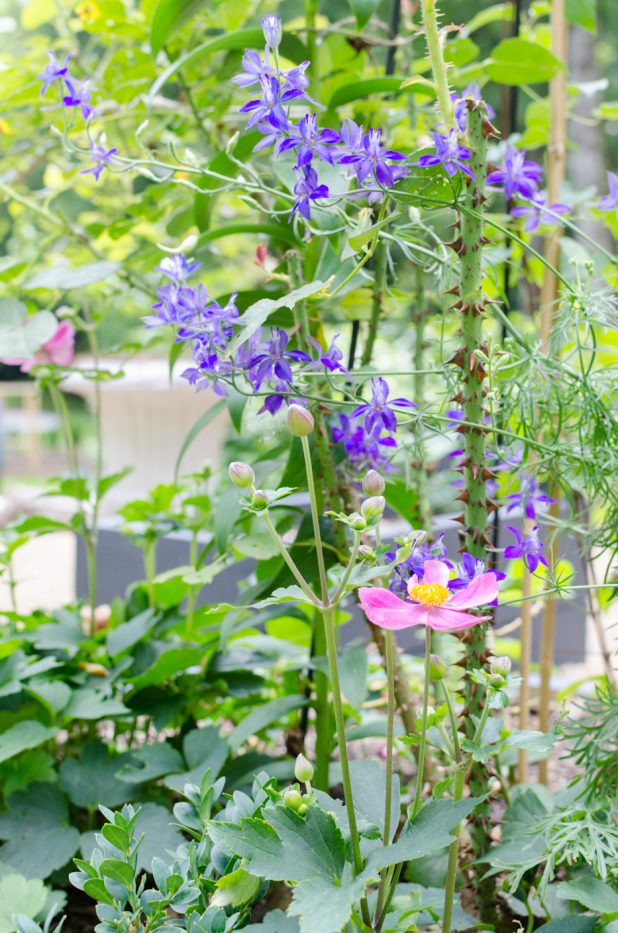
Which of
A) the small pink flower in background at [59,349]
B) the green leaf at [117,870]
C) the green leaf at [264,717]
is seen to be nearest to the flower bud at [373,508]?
the green leaf at [117,870]

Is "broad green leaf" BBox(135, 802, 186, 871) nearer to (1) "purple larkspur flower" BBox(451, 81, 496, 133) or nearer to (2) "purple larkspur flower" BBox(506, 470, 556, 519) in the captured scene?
(2) "purple larkspur flower" BBox(506, 470, 556, 519)

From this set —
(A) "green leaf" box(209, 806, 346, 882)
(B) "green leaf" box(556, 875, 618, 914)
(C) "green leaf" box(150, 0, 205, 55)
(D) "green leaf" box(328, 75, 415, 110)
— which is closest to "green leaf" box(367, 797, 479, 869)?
(A) "green leaf" box(209, 806, 346, 882)

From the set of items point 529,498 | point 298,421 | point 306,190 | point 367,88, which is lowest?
point 529,498

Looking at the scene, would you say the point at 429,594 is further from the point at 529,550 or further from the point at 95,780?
the point at 95,780

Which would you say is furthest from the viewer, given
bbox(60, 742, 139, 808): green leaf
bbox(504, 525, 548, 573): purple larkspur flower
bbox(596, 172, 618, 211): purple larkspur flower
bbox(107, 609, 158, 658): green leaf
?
bbox(107, 609, 158, 658): green leaf

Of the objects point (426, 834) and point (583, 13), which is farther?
point (583, 13)

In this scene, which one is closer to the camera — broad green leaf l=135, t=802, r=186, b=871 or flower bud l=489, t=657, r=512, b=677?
flower bud l=489, t=657, r=512, b=677

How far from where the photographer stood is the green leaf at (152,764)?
89cm

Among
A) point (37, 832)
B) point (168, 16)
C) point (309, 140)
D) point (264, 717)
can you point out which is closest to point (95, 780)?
point (37, 832)

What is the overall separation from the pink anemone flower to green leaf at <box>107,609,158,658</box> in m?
0.60

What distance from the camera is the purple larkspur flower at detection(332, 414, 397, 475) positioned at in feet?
2.39

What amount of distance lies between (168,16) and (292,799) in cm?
77

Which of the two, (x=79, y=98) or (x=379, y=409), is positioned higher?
(x=79, y=98)

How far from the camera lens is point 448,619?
477 mm
